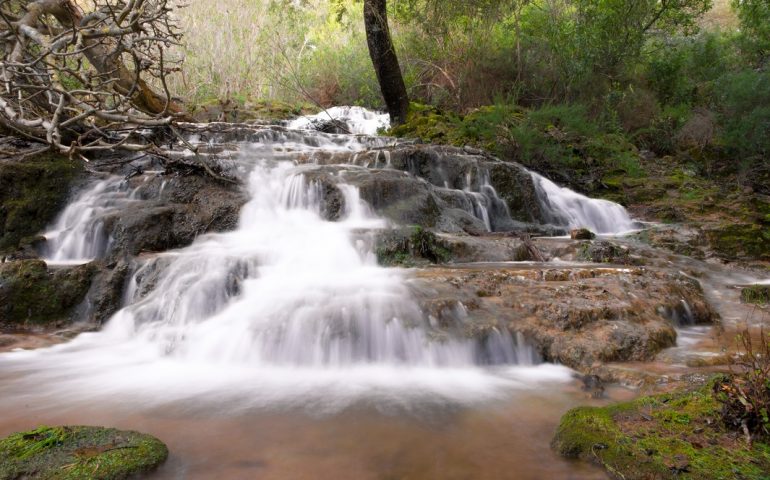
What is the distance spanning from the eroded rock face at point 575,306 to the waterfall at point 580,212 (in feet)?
11.2

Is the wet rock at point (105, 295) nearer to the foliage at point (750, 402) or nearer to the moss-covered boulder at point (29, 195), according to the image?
the moss-covered boulder at point (29, 195)

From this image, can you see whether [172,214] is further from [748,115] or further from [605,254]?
[748,115]

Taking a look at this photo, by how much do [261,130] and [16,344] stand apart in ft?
22.7

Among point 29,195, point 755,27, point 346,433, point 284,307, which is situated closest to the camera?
point 346,433

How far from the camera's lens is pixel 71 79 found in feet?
31.6

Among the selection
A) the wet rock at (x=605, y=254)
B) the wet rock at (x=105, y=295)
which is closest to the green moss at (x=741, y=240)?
the wet rock at (x=605, y=254)

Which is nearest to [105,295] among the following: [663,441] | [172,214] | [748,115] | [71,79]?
[172,214]

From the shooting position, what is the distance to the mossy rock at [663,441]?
1.75m

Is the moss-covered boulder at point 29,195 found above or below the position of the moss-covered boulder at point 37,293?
above

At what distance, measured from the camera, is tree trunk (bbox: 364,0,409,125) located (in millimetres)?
9922

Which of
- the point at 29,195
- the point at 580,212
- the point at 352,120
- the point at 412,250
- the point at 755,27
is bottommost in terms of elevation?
the point at 412,250

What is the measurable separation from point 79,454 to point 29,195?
226 inches

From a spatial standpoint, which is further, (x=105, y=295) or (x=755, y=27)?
(x=755, y=27)

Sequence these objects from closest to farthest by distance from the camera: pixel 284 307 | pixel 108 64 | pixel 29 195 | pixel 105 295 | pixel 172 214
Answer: pixel 284 307 → pixel 105 295 → pixel 172 214 → pixel 29 195 → pixel 108 64
